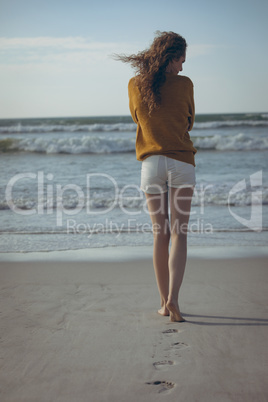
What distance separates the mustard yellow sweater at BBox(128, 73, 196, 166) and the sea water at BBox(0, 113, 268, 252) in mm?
2119

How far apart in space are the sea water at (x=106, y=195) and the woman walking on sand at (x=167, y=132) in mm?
1945

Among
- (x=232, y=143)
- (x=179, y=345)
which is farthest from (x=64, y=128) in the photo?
(x=179, y=345)

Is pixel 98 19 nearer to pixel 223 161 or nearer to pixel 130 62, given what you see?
pixel 223 161

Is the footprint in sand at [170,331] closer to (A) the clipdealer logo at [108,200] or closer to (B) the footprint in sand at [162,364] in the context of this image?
(B) the footprint in sand at [162,364]

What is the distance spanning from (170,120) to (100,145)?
13.0m

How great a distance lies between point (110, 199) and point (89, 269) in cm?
325

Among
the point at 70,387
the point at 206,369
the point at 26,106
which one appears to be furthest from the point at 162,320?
the point at 26,106

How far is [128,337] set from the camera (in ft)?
6.37

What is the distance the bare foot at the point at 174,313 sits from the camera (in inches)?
84.1

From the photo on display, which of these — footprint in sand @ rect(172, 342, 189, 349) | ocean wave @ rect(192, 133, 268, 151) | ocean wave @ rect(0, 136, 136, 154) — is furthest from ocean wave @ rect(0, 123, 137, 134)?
footprint in sand @ rect(172, 342, 189, 349)

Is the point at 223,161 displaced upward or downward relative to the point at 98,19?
downward

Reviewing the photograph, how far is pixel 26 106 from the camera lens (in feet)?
47.8

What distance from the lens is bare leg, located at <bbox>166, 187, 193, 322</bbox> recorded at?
2.14 metres

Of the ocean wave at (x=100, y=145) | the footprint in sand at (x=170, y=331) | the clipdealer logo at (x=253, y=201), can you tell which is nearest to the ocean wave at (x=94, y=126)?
the ocean wave at (x=100, y=145)
